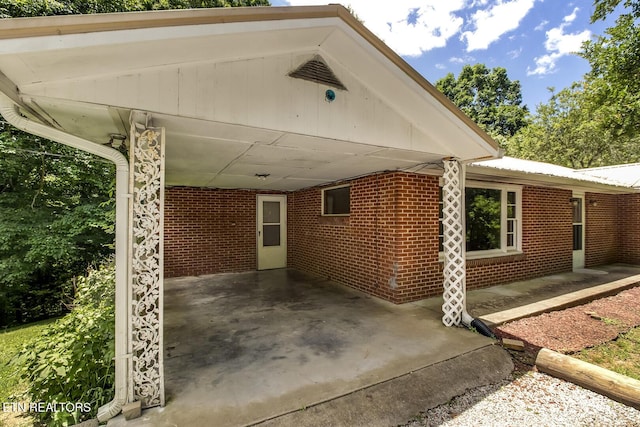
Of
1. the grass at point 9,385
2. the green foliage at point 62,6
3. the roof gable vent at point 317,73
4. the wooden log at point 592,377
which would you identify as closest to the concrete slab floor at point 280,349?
the wooden log at point 592,377

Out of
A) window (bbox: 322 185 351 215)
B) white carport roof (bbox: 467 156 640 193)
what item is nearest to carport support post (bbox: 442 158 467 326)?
white carport roof (bbox: 467 156 640 193)

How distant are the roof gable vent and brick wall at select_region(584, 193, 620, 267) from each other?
32.4 ft

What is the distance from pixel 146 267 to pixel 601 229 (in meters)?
12.5

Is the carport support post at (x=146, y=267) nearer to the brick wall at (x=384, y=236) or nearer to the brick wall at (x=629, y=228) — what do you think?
the brick wall at (x=384, y=236)

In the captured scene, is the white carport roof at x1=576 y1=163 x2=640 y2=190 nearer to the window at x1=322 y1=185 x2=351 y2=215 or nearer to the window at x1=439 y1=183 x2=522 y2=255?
the window at x1=439 y1=183 x2=522 y2=255

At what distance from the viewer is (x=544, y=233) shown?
7434 mm

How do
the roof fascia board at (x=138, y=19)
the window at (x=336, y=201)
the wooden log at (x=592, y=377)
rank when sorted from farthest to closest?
the window at (x=336, y=201)
the wooden log at (x=592, y=377)
the roof fascia board at (x=138, y=19)

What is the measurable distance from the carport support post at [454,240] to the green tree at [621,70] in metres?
7.29

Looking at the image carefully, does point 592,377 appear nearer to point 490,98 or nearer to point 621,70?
point 621,70

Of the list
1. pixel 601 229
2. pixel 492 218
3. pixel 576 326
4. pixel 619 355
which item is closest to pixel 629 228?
pixel 601 229

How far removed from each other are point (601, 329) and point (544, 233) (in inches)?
147

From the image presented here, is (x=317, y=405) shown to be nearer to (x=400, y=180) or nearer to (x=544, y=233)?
(x=400, y=180)

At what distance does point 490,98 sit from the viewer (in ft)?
103

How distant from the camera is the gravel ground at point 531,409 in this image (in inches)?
98.3
